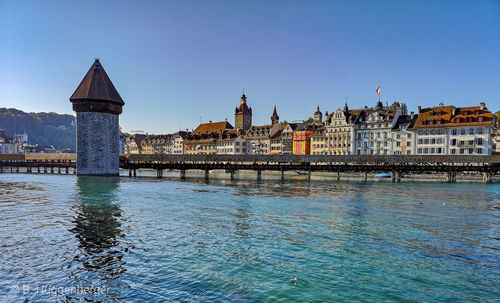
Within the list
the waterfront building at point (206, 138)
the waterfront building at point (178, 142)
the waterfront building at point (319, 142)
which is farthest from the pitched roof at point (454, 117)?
the waterfront building at point (178, 142)

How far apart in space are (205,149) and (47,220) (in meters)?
87.8

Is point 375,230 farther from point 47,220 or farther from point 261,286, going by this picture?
point 47,220

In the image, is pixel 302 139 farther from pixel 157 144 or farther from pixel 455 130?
pixel 157 144

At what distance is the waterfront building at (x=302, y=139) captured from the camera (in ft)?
277

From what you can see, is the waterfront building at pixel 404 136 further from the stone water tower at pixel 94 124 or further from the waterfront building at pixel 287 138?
the stone water tower at pixel 94 124

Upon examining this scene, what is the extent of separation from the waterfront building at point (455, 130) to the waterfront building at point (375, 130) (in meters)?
5.46

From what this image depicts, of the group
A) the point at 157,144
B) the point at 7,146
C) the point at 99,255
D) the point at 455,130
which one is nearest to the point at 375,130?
the point at 455,130

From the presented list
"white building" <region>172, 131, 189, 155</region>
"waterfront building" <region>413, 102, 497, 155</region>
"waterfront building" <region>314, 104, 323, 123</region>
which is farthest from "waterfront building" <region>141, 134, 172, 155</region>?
"waterfront building" <region>413, 102, 497, 155</region>

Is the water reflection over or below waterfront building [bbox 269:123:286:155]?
below

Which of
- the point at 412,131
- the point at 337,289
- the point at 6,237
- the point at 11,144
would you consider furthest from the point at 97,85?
the point at 11,144

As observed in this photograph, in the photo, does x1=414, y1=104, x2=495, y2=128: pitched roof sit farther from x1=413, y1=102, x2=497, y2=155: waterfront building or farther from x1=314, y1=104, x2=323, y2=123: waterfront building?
x1=314, y1=104, x2=323, y2=123: waterfront building

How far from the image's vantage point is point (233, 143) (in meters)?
96.3

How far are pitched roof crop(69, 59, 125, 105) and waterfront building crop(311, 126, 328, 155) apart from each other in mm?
45526

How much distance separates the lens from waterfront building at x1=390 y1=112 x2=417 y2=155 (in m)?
67.2
